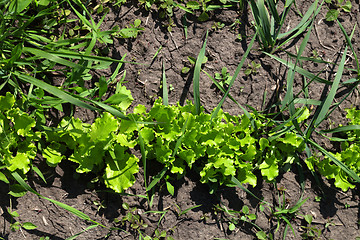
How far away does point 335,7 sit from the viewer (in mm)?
2740

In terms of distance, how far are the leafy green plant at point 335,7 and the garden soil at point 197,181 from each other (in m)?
0.04

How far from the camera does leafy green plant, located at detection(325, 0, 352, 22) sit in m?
2.71

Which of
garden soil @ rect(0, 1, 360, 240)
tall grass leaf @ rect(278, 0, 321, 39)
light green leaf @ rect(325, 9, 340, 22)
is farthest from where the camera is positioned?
light green leaf @ rect(325, 9, 340, 22)

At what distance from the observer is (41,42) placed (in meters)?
2.39

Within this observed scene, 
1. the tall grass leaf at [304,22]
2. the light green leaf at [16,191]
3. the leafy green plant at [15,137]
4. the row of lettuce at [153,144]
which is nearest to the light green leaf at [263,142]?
the row of lettuce at [153,144]

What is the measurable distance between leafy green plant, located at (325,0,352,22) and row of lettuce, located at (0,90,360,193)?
760mm

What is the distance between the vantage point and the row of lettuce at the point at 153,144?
7.29ft

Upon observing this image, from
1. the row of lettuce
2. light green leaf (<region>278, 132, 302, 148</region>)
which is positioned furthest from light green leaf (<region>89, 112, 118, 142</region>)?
light green leaf (<region>278, 132, 302, 148</region>)

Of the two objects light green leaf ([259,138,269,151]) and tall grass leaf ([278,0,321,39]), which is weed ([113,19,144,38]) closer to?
tall grass leaf ([278,0,321,39])

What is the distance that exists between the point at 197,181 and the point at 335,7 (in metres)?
1.61

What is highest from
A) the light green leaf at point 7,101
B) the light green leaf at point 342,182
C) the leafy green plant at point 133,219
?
the light green leaf at point 7,101

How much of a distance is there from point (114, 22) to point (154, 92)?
54 centimetres

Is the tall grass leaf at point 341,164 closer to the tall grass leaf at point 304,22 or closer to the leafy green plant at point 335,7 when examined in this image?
the tall grass leaf at point 304,22

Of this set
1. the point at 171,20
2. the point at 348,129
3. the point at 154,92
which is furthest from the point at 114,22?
the point at 348,129
